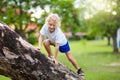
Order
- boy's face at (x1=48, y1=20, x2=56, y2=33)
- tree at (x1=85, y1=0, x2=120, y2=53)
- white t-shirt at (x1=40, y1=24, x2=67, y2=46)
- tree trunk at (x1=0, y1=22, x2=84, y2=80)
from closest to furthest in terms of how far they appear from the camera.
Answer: tree trunk at (x1=0, y1=22, x2=84, y2=80), boy's face at (x1=48, y1=20, x2=56, y2=33), white t-shirt at (x1=40, y1=24, x2=67, y2=46), tree at (x1=85, y1=0, x2=120, y2=53)

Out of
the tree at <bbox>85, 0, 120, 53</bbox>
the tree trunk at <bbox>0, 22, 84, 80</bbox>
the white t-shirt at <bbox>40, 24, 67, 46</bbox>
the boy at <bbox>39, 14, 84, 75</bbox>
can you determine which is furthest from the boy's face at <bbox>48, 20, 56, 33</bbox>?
the tree at <bbox>85, 0, 120, 53</bbox>

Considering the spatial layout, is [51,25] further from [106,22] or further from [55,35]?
[106,22]

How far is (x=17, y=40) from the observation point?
9.57m

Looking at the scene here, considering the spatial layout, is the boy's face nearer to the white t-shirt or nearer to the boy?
the boy

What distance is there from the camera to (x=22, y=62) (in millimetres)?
9570

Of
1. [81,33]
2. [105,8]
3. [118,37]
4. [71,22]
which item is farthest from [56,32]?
[81,33]

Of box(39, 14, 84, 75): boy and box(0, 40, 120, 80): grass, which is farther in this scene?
box(0, 40, 120, 80): grass

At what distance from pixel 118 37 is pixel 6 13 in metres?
16.3

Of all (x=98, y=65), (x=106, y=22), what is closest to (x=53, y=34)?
(x=98, y=65)

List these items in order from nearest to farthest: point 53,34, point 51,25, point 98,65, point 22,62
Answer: point 22,62
point 51,25
point 53,34
point 98,65

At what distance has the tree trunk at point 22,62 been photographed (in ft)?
31.0

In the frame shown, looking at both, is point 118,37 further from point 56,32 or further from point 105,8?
point 56,32

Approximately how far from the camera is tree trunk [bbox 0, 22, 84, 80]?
372 inches

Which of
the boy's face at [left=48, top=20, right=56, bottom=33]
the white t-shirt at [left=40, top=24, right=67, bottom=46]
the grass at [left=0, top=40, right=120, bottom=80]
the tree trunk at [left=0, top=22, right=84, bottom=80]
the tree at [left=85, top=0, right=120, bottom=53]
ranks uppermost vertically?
the tree at [left=85, top=0, right=120, bottom=53]
